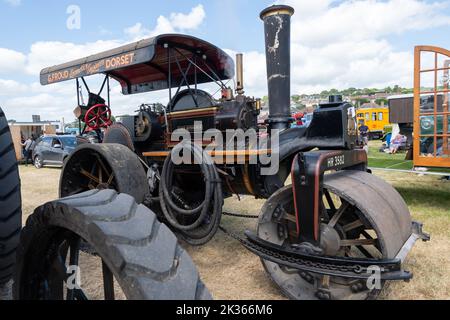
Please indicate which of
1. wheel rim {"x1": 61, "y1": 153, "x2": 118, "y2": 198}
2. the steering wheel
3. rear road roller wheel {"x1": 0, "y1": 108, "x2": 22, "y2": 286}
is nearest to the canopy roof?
the steering wheel

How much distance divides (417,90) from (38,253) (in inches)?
208

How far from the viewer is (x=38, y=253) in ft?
5.02

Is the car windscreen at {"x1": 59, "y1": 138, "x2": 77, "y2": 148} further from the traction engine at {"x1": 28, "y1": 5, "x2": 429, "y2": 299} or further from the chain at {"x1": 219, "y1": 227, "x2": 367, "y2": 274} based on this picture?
the chain at {"x1": 219, "y1": 227, "x2": 367, "y2": 274}

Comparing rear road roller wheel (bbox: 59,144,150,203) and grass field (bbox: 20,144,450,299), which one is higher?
rear road roller wheel (bbox: 59,144,150,203)

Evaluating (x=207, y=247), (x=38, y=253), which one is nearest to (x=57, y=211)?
(x=38, y=253)

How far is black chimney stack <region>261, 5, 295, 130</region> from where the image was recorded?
321cm

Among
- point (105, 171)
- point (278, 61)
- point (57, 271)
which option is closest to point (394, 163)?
point (278, 61)

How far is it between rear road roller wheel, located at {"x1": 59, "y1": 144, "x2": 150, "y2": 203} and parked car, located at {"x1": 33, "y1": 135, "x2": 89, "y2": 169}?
32.5 ft

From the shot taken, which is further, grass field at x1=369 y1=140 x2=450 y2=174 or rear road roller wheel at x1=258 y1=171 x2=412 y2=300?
grass field at x1=369 y1=140 x2=450 y2=174

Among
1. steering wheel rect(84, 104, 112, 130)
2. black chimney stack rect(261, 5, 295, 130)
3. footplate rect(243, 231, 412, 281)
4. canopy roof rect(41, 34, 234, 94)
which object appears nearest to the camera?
footplate rect(243, 231, 412, 281)

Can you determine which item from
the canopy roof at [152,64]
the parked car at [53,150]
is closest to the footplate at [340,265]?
the canopy roof at [152,64]

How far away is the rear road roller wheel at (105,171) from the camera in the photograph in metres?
3.29

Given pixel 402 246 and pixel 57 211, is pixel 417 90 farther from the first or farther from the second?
pixel 57 211

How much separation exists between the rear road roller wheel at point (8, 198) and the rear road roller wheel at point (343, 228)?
163cm
